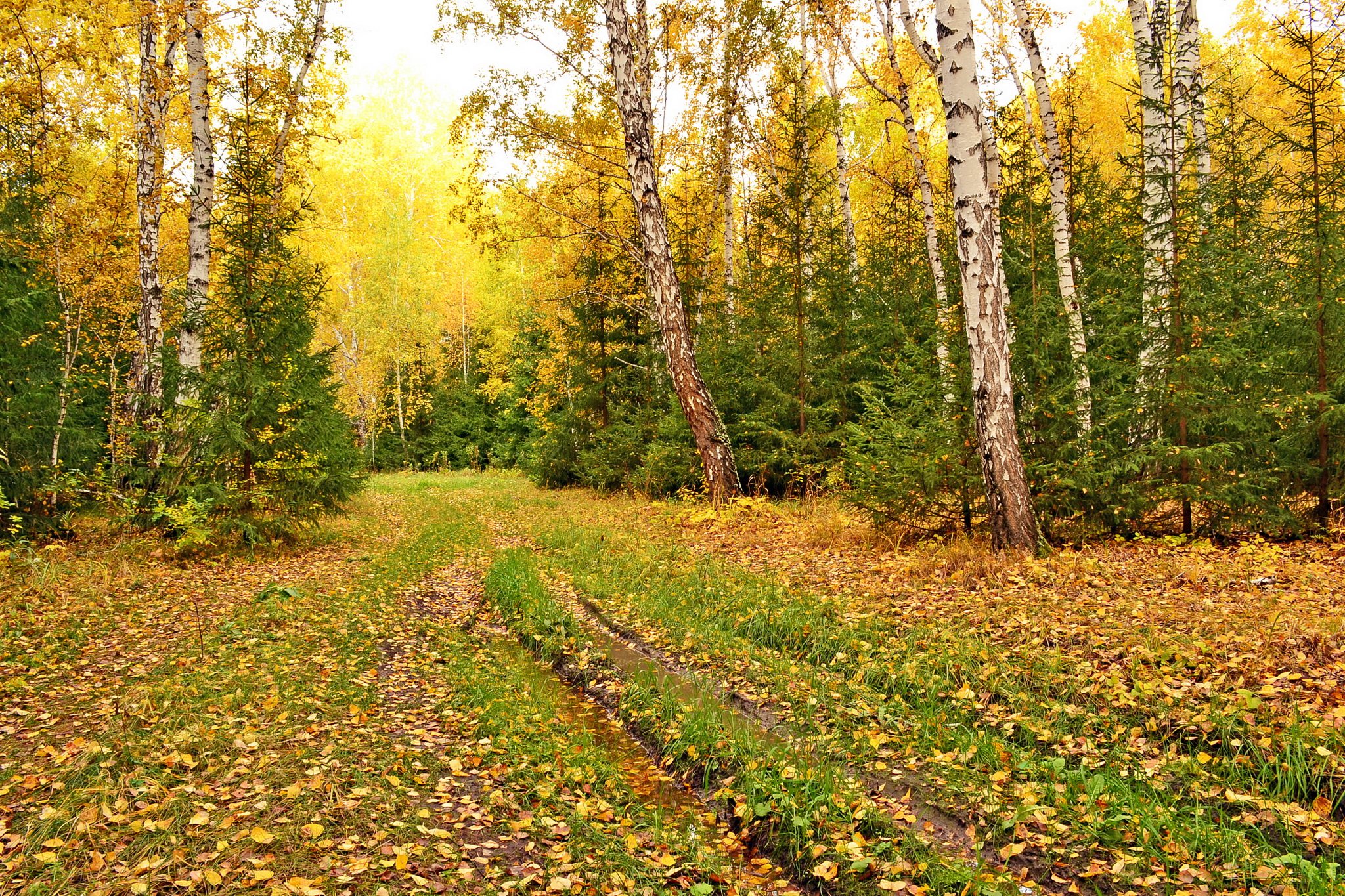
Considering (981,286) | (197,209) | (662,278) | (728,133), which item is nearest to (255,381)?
(197,209)

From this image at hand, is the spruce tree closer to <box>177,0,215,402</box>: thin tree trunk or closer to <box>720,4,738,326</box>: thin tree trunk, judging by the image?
<box>177,0,215,402</box>: thin tree trunk

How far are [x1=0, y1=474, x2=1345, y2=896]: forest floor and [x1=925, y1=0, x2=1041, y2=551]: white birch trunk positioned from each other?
673mm

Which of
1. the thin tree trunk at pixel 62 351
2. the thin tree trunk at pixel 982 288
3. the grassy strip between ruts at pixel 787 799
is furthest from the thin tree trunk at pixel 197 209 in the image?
the thin tree trunk at pixel 982 288

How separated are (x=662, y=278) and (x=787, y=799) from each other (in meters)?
Result: 10.6

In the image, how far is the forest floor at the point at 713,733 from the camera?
3135 millimetres

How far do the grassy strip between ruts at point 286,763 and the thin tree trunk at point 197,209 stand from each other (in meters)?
4.06

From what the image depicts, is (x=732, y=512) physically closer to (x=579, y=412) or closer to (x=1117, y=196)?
(x=1117, y=196)

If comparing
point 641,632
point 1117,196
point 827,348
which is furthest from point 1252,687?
point 827,348

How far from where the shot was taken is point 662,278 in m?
12.9

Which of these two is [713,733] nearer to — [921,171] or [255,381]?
[255,381]

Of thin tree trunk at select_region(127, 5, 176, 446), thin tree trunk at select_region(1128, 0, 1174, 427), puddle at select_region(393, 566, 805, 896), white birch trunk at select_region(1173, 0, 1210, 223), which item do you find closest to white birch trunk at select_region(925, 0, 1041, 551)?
thin tree trunk at select_region(1128, 0, 1174, 427)

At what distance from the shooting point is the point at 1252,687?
406 cm

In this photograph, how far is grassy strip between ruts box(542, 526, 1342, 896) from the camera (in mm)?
3043

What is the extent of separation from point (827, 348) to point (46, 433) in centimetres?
1296
